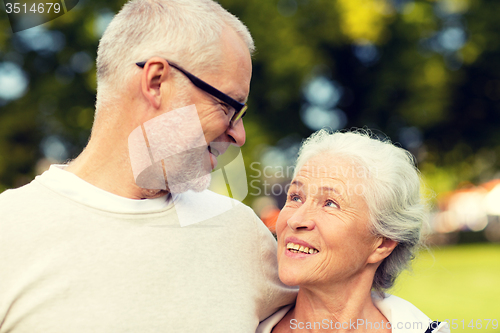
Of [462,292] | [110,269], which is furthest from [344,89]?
[110,269]

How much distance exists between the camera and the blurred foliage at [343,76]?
10.9 meters

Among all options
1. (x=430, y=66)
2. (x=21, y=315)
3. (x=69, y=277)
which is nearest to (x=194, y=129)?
(x=69, y=277)

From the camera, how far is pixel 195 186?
222 centimetres

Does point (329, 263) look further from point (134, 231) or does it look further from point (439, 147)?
point (439, 147)

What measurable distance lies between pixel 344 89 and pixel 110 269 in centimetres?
1318

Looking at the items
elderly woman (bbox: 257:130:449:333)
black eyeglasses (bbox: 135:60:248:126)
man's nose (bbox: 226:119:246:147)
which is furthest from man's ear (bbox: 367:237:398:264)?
black eyeglasses (bbox: 135:60:248:126)

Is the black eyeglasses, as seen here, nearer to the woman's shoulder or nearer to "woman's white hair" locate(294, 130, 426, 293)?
"woman's white hair" locate(294, 130, 426, 293)

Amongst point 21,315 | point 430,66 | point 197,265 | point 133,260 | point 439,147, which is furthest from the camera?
point 439,147

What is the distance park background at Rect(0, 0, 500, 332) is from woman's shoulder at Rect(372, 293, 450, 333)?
626 centimetres

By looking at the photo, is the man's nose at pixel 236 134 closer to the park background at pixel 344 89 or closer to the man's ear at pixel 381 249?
the man's ear at pixel 381 249

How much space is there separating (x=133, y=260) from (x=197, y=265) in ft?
0.94

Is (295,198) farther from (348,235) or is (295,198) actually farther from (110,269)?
(110,269)

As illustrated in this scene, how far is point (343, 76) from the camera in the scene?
47.2ft

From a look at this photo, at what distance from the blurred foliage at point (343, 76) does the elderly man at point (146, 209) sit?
7.81 meters
